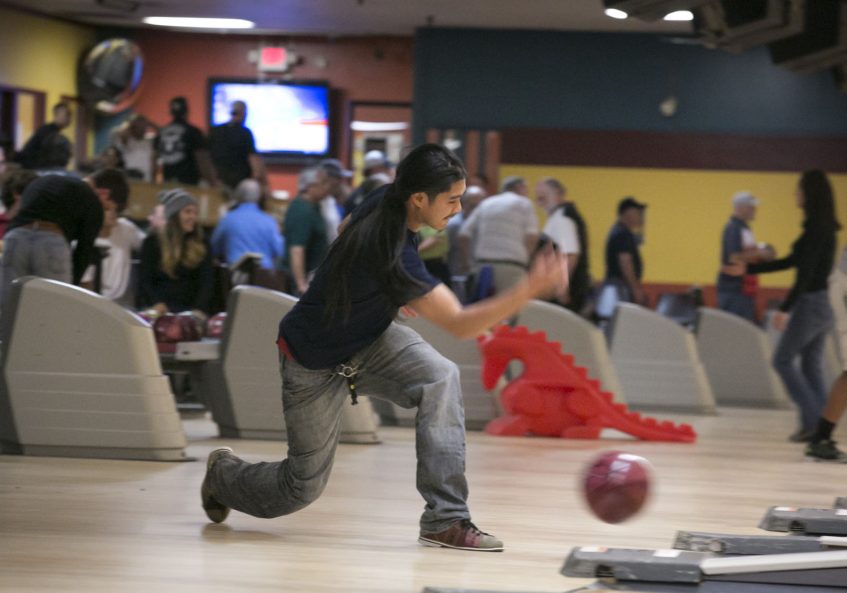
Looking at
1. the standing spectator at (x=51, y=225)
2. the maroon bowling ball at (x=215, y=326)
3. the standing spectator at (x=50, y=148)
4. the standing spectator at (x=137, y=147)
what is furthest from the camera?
the standing spectator at (x=137, y=147)

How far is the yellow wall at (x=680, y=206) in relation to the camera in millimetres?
18094

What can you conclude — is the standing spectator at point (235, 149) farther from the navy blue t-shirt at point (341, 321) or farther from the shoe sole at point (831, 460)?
the navy blue t-shirt at point (341, 321)

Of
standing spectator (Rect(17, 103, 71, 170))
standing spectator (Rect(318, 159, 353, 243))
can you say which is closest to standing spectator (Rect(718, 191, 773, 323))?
standing spectator (Rect(318, 159, 353, 243))

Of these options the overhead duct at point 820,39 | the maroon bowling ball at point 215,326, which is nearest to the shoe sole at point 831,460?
the maroon bowling ball at point 215,326

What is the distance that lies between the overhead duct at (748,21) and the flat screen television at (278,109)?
10.0m

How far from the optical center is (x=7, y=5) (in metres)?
18.8

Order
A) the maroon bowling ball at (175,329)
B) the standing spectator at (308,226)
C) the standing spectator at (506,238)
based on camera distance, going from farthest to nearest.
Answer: the standing spectator at (506,238), the standing spectator at (308,226), the maroon bowling ball at (175,329)

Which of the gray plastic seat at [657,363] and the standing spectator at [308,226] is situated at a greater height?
the standing spectator at [308,226]

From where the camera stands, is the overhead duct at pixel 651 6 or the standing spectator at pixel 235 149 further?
the standing spectator at pixel 235 149

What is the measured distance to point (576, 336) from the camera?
33.7ft

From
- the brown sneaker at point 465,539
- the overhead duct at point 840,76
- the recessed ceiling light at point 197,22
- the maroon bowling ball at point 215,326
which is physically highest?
the recessed ceiling light at point 197,22

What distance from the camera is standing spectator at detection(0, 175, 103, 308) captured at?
303 inches

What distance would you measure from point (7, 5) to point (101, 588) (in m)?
16.0

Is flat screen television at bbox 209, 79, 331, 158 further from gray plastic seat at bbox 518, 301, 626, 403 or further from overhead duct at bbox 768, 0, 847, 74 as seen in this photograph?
gray plastic seat at bbox 518, 301, 626, 403
